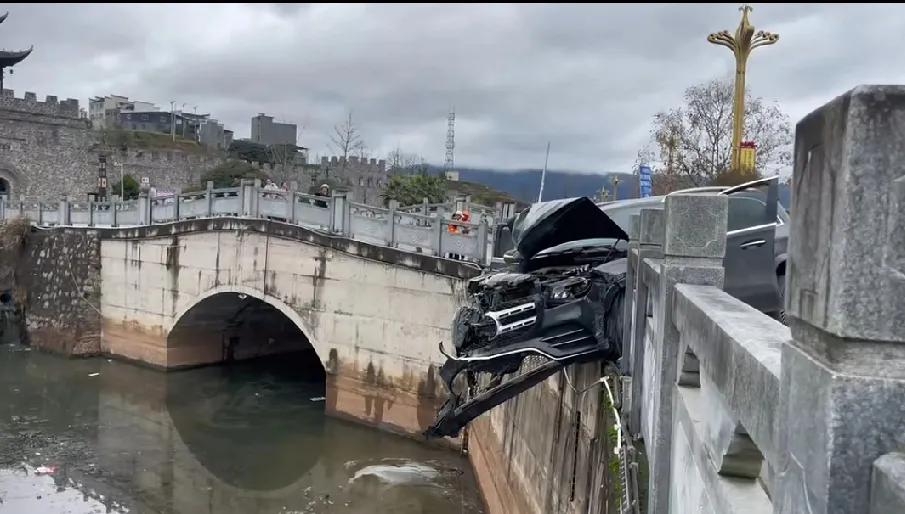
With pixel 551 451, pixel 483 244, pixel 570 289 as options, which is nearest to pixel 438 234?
pixel 483 244

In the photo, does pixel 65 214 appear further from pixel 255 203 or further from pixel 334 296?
pixel 334 296

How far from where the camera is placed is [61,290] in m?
21.3

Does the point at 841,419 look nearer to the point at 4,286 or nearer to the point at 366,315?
the point at 366,315

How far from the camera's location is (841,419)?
1295 millimetres

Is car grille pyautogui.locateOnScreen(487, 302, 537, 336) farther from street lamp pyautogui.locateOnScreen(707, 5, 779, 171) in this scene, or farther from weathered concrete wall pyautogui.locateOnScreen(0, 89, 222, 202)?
weathered concrete wall pyautogui.locateOnScreen(0, 89, 222, 202)

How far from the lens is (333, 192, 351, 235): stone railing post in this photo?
15391 mm

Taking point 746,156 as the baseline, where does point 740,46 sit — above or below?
above

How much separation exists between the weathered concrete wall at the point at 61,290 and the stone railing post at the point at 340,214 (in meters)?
9.90

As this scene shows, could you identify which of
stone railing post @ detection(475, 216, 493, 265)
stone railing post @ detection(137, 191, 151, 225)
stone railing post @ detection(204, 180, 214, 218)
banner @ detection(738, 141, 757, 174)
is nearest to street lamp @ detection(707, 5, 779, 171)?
banner @ detection(738, 141, 757, 174)

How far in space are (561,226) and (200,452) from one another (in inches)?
412

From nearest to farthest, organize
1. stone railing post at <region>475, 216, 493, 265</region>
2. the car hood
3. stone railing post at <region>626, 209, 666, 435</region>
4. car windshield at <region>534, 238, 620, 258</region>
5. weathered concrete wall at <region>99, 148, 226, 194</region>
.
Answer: stone railing post at <region>626, 209, 666, 435</region> < the car hood < car windshield at <region>534, 238, 620, 258</region> < stone railing post at <region>475, 216, 493, 265</region> < weathered concrete wall at <region>99, 148, 226, 194</region>

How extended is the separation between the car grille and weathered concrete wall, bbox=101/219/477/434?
23.0 ft

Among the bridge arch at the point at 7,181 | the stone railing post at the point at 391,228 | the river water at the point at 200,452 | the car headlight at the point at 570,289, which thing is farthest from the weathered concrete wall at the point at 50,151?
the car headlight at the point at 570,289

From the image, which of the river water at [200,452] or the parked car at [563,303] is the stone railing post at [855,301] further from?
the river water at [200,452]
